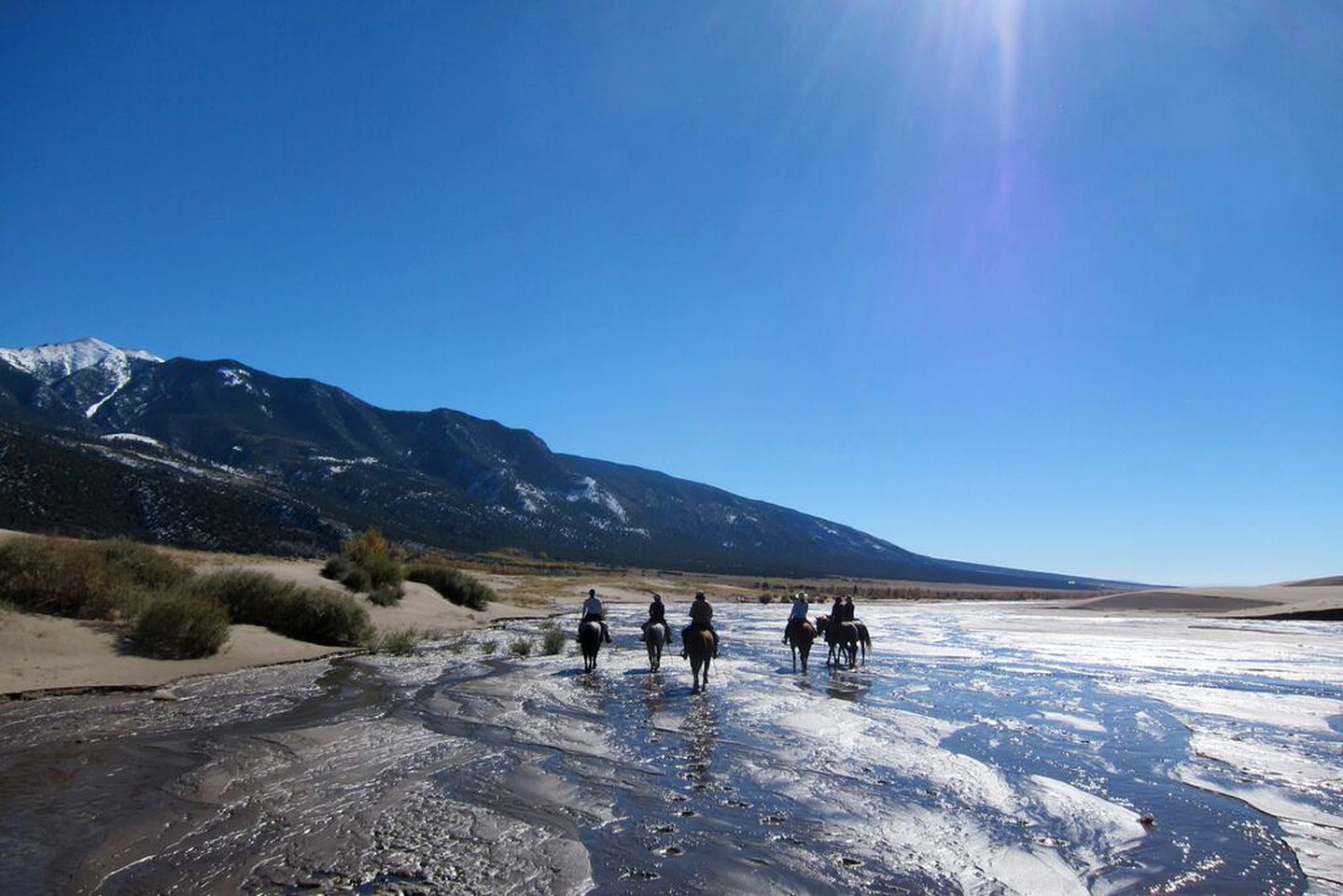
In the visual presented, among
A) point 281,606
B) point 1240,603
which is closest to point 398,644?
point 281,606

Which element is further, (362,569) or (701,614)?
(362,569)

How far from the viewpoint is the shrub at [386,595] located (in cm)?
3070

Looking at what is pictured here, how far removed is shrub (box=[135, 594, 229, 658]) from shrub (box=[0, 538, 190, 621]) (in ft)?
3.02

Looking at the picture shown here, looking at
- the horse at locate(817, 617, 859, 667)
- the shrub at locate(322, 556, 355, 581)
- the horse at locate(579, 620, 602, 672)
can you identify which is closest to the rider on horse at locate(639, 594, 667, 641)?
the horse at locate(579, 620, 602, 672)

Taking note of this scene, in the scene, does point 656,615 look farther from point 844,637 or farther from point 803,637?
point 844,637

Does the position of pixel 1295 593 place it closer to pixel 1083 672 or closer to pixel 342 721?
pixel 1083 672

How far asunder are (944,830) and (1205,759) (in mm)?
5732

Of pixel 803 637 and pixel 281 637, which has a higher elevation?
pixel 803 637

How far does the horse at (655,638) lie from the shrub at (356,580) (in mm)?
15754

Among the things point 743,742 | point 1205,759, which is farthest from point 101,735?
point 1205,759

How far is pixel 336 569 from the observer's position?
31141mm

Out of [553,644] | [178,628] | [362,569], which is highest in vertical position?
[362,569]

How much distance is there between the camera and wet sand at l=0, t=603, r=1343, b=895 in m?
6.36

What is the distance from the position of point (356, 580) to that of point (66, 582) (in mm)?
13905
